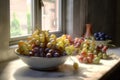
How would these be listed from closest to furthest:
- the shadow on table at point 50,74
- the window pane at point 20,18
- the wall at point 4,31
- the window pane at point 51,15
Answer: the shadow on table at point 50,74 → the wall at point 4,31 → the window pane at point 20,18 → the window pane at point 51,15

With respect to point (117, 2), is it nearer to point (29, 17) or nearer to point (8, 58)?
point (29, 17)

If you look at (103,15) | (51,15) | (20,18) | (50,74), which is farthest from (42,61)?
(103,15)

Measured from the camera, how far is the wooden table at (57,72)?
1.30 meters

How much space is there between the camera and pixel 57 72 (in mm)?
1408

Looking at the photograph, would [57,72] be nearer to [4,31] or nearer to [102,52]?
[4,31]

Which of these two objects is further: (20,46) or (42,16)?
(42,16)

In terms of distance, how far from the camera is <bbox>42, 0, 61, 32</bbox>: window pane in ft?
6.93

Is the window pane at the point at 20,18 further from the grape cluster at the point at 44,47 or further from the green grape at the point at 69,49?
the green grape at the point at 69,49

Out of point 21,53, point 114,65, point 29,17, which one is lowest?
point 114,65

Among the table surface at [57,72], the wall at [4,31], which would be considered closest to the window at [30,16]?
the wall at [4,31]

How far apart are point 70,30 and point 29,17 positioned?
1.68 feet

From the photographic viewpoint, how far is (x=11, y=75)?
132 cm

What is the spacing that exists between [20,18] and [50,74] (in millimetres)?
641

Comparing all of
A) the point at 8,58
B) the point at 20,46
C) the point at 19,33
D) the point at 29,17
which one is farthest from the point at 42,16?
the point at 20,46
